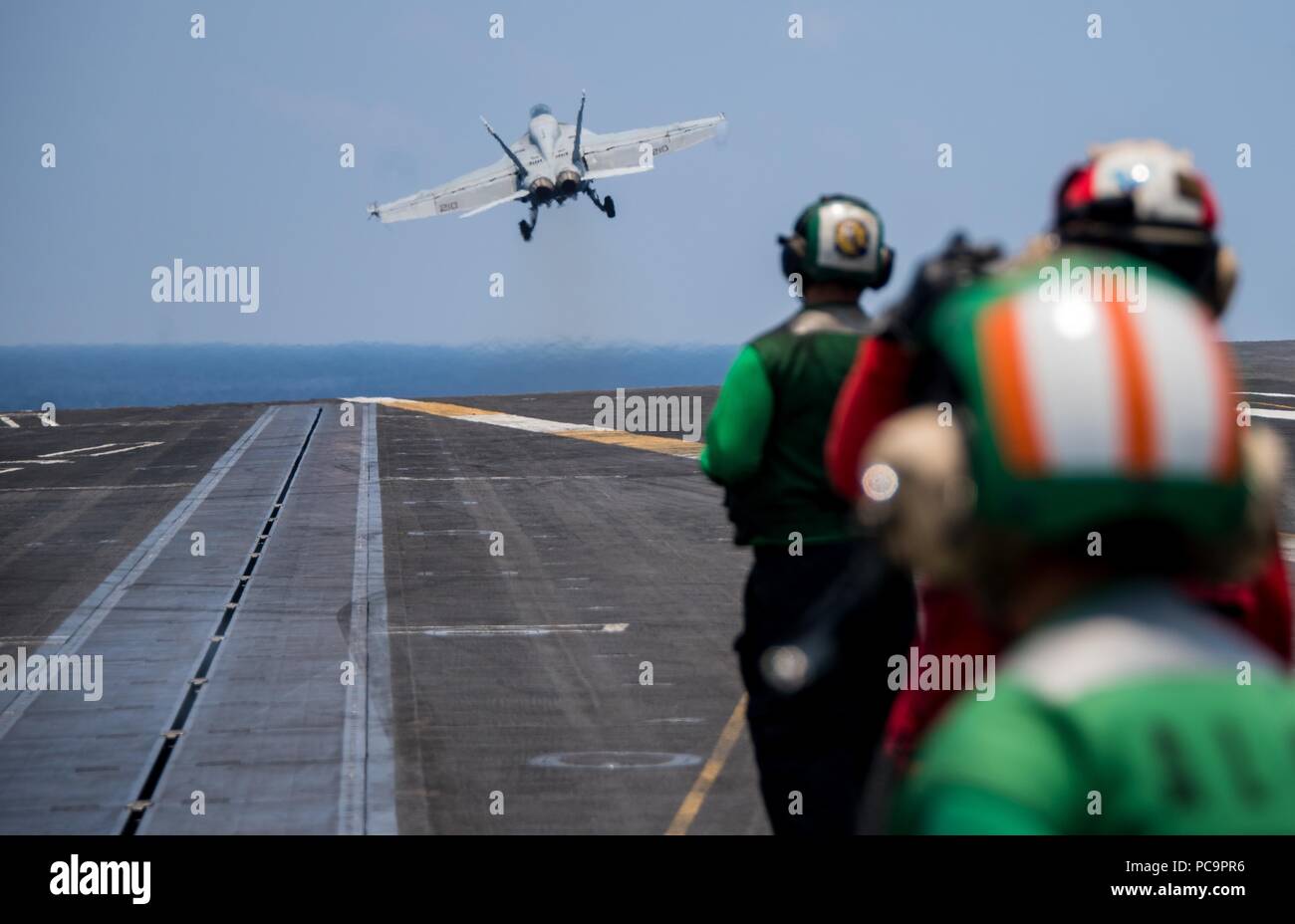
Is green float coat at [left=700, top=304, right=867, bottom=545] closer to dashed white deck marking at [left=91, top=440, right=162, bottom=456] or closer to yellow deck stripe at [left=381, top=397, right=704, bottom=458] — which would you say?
yellow deck stripe at [left=381, top=397, right=704, bottom=458]

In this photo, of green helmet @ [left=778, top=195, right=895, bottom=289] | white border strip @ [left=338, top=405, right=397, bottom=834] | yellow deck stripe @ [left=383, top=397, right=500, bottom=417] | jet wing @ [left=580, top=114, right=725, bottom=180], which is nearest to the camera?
green helmet @ [left=778, top=195, right=895, bottom=289]

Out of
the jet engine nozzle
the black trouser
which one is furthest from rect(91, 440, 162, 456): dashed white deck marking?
the black trouser

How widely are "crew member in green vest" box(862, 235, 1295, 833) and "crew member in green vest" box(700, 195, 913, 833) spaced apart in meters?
3.57

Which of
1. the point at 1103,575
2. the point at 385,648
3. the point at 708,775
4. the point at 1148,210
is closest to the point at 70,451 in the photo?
the point at 385,648

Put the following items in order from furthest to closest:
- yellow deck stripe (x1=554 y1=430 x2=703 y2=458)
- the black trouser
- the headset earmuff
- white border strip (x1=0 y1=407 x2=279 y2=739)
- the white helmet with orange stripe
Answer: yellow deck stripe (x1=554 y1=430 x2=703 y2=458) < white border strip (x1=0 y1=407 x2=279 y2=739) < the headset earmuff < the black trouser < the white helmet with orange stripe

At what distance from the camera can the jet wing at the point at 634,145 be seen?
50875mm

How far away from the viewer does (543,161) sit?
48.0m

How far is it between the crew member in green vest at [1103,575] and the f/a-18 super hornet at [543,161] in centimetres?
4646

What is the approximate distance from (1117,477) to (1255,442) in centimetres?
67

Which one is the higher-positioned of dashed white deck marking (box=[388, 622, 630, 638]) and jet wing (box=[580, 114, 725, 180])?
jet wing (box=[580, 114, 725, 180])

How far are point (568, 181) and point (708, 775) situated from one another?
3952 cm

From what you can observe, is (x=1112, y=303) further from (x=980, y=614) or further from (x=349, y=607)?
(x=349, y=607)

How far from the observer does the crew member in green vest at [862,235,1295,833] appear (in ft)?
5.56

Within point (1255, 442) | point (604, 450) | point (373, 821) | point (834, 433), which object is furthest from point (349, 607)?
point (604, 450)
